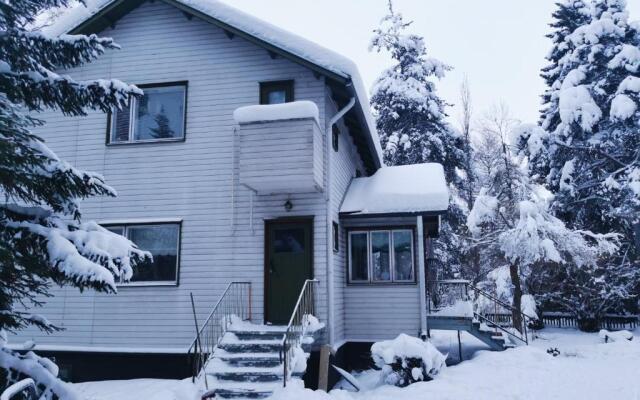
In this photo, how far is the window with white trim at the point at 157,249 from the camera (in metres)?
9.93

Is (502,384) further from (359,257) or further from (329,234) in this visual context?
(329,234)

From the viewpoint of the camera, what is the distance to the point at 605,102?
63.7 ft

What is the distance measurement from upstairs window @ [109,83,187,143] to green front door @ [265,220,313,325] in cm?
332

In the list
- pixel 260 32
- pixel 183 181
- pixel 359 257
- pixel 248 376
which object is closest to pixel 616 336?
pixel 359 257

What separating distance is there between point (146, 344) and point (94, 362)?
1218mm

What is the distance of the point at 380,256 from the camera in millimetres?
11109

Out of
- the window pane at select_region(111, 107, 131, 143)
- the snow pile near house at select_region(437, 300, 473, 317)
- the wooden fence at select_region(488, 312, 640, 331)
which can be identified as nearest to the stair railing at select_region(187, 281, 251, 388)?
the window pane at select_region(111, 107, 131, 143)

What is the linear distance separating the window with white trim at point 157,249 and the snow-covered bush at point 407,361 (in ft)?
15.0

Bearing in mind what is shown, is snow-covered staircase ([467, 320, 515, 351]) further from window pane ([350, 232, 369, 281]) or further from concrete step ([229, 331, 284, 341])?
concrete step ([229, 331, 284, 341])

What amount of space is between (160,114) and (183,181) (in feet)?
5.79

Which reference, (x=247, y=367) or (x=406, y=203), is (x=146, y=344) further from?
(x=406, y=203)

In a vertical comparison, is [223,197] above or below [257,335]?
above

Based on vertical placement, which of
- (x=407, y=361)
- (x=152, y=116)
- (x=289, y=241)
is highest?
(x=152, y=116)

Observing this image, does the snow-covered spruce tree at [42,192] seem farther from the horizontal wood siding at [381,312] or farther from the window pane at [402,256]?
the window pane at [402,256]
